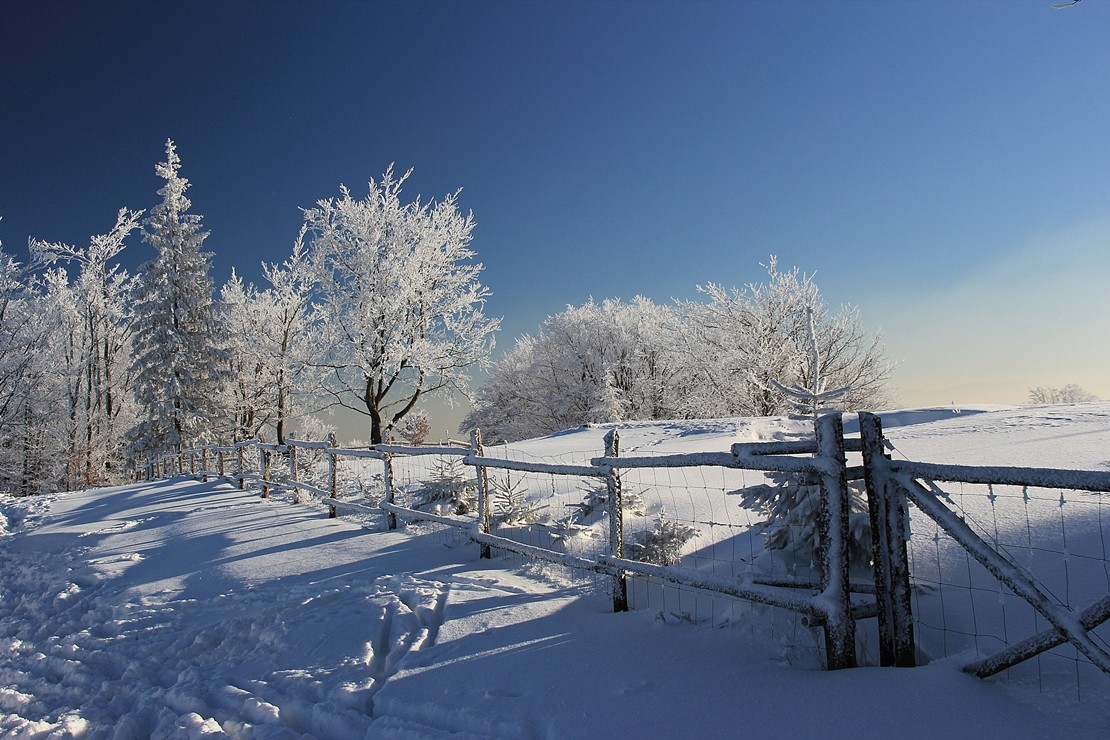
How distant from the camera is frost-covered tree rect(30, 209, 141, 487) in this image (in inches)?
1038

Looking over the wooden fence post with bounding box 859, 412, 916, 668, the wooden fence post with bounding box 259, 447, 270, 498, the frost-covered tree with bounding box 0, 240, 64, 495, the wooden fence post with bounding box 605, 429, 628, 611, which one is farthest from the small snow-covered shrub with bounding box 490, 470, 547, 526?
the frost-covered tree with bounding box 0, 240, 64, 495

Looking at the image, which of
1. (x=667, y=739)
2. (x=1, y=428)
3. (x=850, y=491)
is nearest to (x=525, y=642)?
(x=667, y=739)

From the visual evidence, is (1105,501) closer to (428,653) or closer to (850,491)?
(850,491)

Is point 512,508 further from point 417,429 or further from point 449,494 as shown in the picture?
point 417,429

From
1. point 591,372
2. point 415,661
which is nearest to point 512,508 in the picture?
point 415,661

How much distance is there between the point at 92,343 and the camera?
89.0 feet

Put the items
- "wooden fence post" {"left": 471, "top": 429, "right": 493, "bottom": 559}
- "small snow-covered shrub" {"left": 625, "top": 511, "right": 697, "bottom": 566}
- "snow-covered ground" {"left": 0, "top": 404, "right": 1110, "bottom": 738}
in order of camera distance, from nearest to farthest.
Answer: "snow-covered ground" {"left": 0, "top": 404, "right": 1110, "bottom": 738} < "small snow-covered shrub" {"left": 625, "top": 511, "right": 697, "bottom": 566} < "wooden fence post" {"left": 471, "top": 429, "right": 493, "bottom": 559}

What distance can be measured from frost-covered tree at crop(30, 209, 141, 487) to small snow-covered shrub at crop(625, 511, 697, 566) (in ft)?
93.6

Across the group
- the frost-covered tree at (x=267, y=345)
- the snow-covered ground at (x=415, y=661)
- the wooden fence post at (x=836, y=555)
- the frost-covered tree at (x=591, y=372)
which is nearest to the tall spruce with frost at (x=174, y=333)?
the frost-covered tree at (x=267, y=345)

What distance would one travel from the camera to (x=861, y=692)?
2.88 meters

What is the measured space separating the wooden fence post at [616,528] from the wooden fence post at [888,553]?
6.01ft

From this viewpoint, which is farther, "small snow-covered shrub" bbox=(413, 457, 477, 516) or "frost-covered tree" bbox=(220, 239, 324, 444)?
"frost-covered tree" bbox=(220, 239, 324, 444)

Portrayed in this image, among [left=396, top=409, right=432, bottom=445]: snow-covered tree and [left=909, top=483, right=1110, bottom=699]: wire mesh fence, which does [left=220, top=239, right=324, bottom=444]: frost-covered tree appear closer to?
[left=396, top=409, right=432, bottom=445]: snow-covered tree

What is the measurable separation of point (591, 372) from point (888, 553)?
109ft
